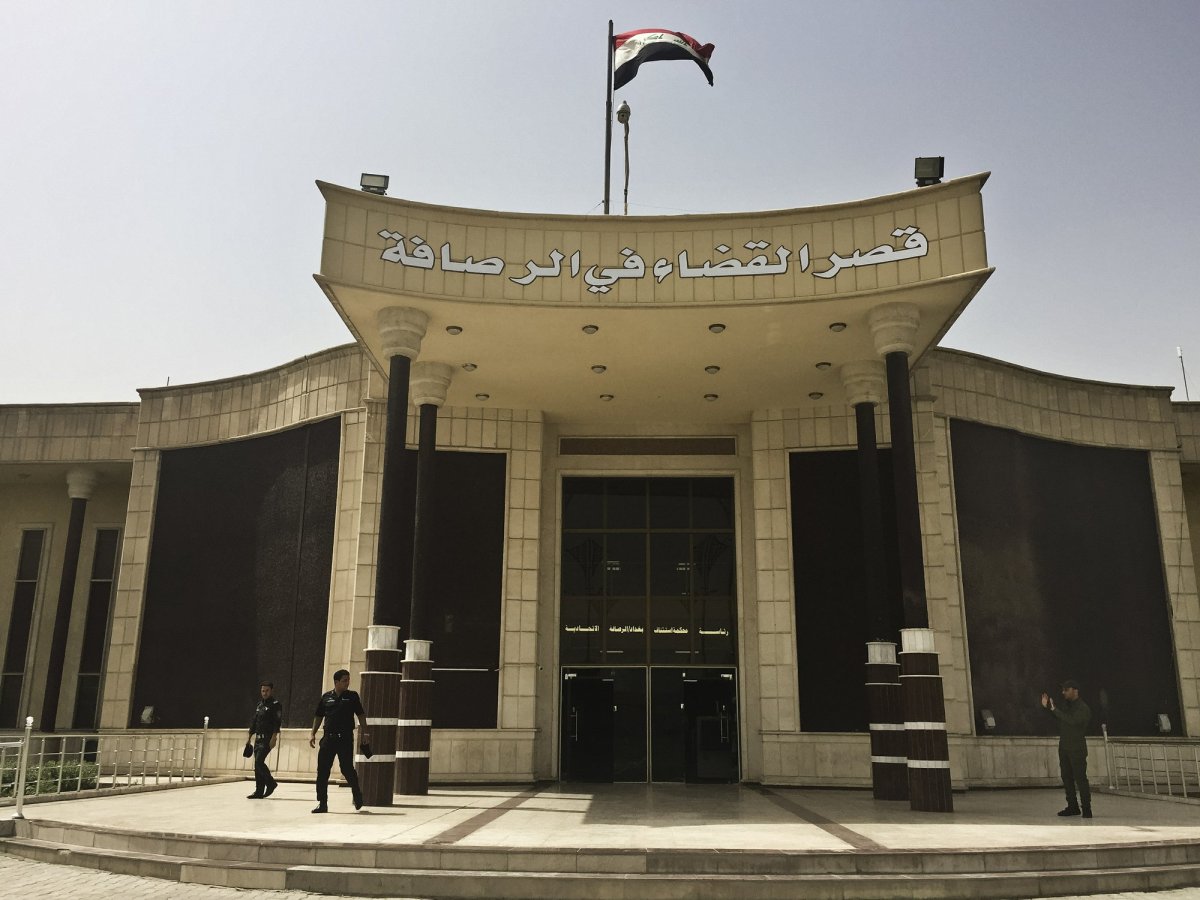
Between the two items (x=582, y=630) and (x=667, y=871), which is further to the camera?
(x=582, y=630)

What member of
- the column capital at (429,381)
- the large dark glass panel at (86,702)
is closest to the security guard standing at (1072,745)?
the column capital at (429,381)

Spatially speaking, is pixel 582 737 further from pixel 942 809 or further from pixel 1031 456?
pixel 1031 456

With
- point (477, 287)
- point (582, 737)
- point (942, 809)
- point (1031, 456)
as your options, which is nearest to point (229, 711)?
point (582, 737)

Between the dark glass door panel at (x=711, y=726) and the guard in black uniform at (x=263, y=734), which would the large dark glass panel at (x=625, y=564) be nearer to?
the dark glass door panel at (x=711, y=726)

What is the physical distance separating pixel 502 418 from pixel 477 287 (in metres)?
4.72

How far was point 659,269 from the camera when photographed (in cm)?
1282

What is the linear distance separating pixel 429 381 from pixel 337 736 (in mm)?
5970

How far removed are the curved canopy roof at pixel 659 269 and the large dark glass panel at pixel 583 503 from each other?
4315 mm

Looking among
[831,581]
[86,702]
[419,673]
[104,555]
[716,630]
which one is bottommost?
[86,702]

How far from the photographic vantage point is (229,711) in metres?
16.9

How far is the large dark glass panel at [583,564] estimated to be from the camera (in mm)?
17062

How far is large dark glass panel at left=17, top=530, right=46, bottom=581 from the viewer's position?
22641mm

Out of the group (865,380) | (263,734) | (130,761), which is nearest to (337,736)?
(263,734)

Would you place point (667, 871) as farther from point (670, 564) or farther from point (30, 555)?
point (30, 555)
